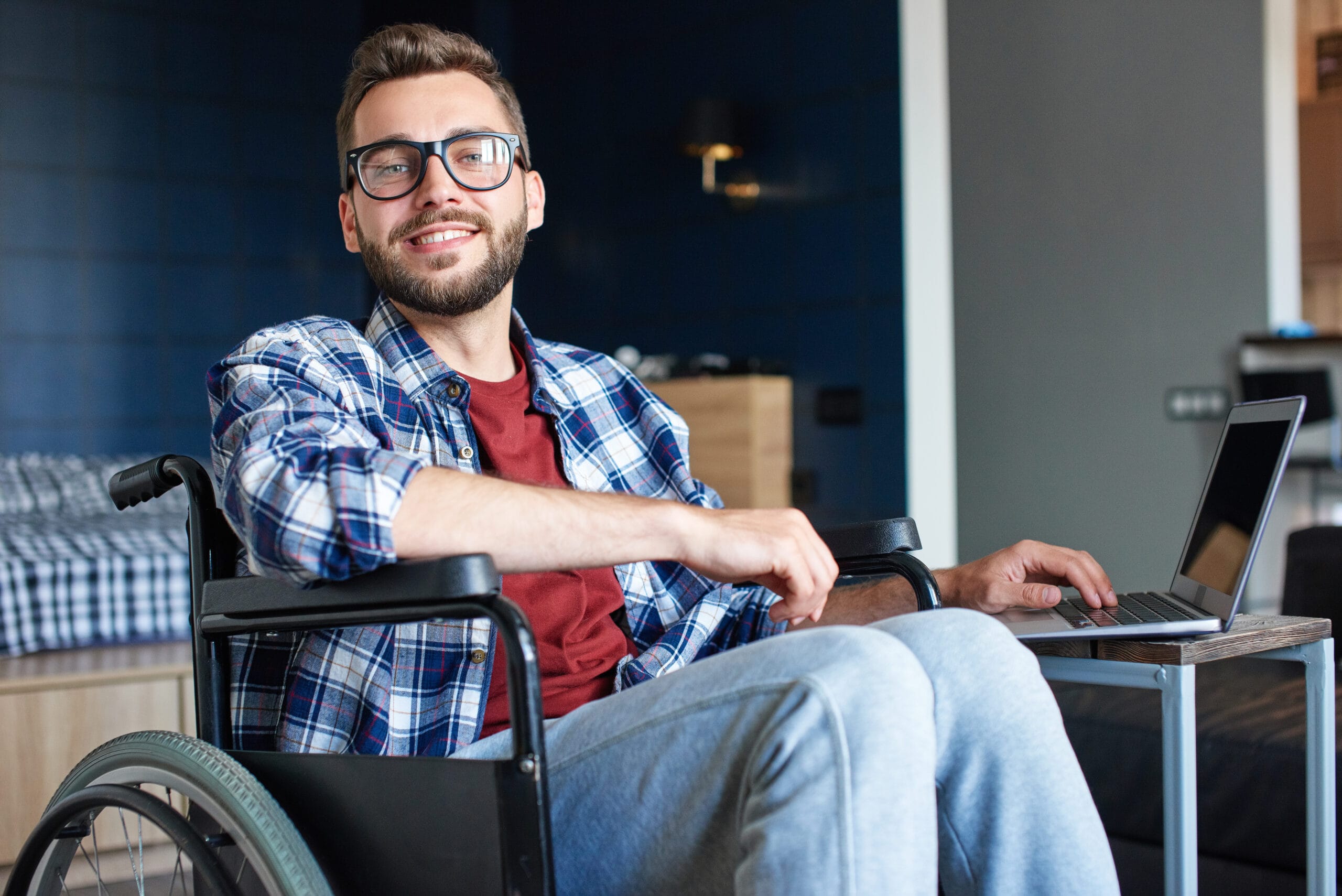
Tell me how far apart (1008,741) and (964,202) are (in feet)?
12.0

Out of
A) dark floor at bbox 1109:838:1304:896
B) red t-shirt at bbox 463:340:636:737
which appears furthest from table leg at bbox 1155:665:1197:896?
red t-shirt at bbox 463:340:636:737

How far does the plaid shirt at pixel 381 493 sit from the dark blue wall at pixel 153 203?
3.91 metres

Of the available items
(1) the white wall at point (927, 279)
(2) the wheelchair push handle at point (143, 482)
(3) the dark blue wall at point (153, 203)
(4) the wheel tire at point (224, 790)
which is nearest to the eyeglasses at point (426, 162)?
(2) the wheelchair push handle at point (143, 482)

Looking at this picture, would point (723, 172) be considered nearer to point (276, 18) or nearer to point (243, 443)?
point (276, 18)

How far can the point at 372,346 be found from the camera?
130 centimetres

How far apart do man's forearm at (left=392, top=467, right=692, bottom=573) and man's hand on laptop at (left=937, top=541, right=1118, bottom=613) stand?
44 centimetres

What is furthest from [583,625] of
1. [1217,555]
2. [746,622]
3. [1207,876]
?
[1207,876]

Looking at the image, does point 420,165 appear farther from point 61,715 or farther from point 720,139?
point 720,139

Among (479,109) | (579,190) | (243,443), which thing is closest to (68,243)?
(579,190)

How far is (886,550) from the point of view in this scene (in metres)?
1.20

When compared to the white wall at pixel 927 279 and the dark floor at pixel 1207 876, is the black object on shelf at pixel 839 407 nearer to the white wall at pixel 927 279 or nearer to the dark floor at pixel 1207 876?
the white wall at pixel 927 279

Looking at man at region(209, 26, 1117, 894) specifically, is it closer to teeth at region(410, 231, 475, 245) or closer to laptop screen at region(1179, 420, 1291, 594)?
teeth at region(410, 231, 475, 245)

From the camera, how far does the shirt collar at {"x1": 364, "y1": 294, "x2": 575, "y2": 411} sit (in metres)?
1.27

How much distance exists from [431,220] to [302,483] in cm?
51
